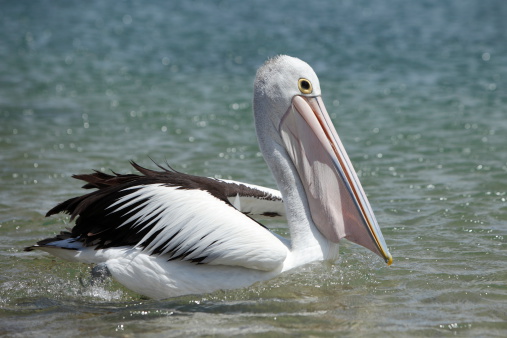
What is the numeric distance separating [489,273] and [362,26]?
12.3m

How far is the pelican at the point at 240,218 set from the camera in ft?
12.8

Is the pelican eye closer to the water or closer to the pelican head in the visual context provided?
the pelican head

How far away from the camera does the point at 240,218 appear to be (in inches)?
156

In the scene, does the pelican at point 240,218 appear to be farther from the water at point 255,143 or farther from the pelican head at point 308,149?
the water at point 255,143

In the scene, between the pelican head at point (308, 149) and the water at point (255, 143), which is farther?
the pelican head at point (308, 149)

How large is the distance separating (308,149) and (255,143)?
3.59 metres

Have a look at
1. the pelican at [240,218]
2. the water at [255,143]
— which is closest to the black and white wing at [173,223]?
the pelican at [240,218]

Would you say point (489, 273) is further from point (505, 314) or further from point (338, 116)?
point (338, 116)

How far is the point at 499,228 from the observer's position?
16.8ft

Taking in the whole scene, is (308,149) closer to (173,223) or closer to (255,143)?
(173,223)

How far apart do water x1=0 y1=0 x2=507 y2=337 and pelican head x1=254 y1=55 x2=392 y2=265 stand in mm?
292

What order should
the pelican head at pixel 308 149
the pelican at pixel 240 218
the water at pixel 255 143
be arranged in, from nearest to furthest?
the water at pixel 255 143 → the pelican at pixel 240 218 → the pelican head at pixel 308 149

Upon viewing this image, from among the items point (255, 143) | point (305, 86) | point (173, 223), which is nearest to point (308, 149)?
point (305, 86)

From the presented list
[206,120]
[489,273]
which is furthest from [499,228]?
[206,120]
